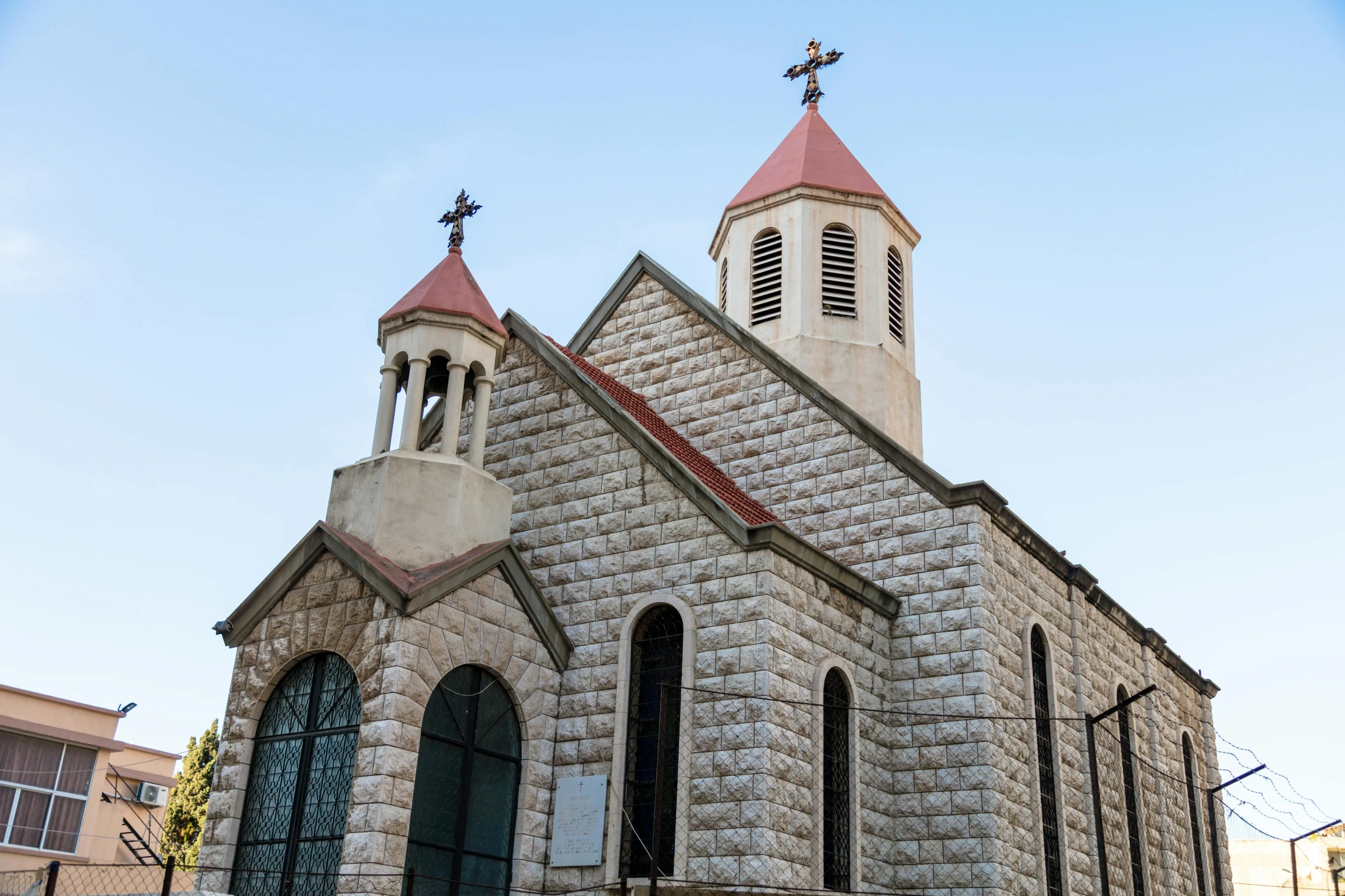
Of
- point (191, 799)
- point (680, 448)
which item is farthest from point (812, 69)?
point (191, 799)

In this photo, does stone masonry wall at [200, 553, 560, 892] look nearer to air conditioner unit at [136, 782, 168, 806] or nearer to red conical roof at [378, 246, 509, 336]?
red conical roof at [378, 246, 509, 336]

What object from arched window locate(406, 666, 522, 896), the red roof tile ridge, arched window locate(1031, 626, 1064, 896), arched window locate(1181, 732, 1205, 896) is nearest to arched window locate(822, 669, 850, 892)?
the red roof tile ridge

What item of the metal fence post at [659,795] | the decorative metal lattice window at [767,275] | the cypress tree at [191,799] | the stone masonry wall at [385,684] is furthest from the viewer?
the cypress tree at [191,799]

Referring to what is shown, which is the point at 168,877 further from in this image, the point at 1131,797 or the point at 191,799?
the point at 191,799

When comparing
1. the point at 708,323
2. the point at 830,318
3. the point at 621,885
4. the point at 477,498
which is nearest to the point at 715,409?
the point at 708,323

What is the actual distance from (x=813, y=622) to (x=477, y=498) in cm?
468

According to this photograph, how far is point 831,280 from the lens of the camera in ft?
74.8

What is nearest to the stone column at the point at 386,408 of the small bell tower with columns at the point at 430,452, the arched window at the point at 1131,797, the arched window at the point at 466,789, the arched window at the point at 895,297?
the small bell tower with columns at the point at 430,452

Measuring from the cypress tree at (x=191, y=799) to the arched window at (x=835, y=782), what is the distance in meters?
30.0

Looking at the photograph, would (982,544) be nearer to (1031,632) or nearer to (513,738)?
(1031,632)

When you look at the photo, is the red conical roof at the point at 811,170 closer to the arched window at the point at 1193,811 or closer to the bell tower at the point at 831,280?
the bell tower at the point at 831,280

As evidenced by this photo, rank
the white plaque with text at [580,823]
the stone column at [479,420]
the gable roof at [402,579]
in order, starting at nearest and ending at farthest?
the gable roof at [402,579]
the white plaque with text at [580,823]
the stone column at [479,420]

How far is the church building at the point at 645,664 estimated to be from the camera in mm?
14195

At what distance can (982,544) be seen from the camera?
16.6 metres
